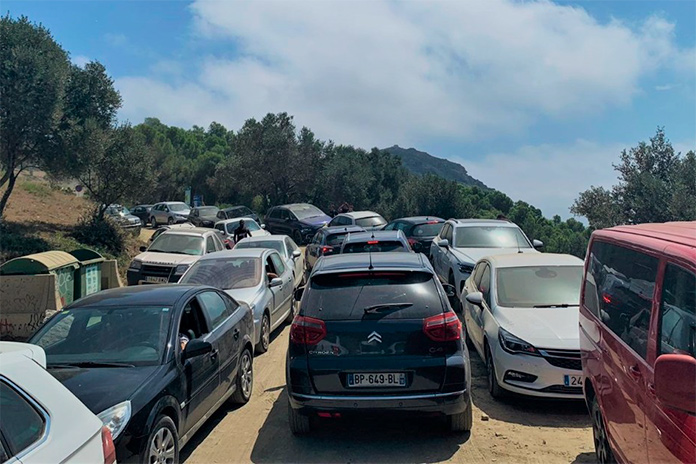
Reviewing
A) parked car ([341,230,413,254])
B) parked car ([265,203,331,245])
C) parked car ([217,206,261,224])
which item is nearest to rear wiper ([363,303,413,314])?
parked car ([341,230,413,254])

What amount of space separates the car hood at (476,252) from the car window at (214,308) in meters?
5.99

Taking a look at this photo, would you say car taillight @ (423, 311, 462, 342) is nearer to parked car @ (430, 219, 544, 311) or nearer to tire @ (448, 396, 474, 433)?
tire @ (448, 396, 474, 433)

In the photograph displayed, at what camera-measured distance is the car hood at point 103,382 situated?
3.83 m

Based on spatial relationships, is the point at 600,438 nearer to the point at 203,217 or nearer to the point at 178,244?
the point at 178,244

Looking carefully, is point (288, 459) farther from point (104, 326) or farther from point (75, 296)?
point (75, 296)

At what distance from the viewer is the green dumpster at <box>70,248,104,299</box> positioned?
37.2 ft

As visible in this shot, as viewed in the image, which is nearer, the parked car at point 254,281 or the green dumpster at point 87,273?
the parked car at point 254,281

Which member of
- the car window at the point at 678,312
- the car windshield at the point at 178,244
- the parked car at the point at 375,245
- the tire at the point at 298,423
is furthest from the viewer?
the car windshield at the point at 178,244

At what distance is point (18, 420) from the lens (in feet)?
8.05

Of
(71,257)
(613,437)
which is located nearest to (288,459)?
(613,437)

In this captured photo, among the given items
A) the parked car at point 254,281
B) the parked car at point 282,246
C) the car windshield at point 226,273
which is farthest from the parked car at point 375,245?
the parked car at point 282,246

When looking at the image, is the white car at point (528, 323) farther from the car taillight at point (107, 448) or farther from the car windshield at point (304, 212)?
the car windshield at point (304, 212)

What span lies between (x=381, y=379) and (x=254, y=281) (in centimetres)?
462

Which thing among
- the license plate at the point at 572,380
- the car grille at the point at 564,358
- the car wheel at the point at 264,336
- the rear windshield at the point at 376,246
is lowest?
the car wheel at the point at 264,336
